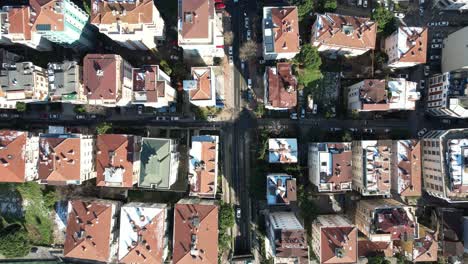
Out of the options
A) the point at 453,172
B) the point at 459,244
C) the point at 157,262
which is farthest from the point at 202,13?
the point at 459,244

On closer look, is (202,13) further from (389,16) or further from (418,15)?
(418,15)

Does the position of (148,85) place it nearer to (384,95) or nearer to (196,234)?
(196,234)

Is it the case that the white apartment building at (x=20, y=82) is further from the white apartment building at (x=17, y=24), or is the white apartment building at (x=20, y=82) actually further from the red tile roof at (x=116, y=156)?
the red tile roof at (x=116, y=156)

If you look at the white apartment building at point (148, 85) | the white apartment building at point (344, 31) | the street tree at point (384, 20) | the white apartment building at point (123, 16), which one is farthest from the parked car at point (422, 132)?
the white apartment building at point (123, 16)

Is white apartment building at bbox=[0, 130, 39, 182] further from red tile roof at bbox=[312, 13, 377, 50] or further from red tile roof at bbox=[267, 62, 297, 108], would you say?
red tile roof at bbox=[312, 13, 377, 50]

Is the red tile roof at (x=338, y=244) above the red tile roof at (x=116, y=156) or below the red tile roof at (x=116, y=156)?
below

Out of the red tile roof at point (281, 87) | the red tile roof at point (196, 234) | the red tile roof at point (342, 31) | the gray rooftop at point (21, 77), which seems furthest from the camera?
the red tile roof at point (342, 31)
